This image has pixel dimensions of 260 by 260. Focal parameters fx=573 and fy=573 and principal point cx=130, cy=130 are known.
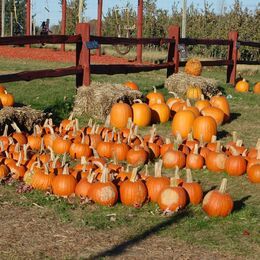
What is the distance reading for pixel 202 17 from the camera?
106 feet

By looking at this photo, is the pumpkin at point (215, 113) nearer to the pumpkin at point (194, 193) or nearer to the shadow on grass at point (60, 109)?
the shadow on grass at point (60, 109)

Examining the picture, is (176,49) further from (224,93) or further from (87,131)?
(87,131)

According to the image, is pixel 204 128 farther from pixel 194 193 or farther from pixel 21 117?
pixel 194 193

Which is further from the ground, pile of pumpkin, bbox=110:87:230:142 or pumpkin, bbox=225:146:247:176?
pile of pumpkin, bbox=110:87:230:142

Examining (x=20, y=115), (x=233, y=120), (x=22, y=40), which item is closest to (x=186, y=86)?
(x=233, y=120)

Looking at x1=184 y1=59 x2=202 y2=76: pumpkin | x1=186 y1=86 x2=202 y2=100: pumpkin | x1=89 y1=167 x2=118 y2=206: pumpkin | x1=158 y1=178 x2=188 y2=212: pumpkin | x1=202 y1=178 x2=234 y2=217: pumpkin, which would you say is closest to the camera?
x1=202 y1=178 x2=234 y2=217: pumpkin

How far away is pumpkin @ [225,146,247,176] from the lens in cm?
657

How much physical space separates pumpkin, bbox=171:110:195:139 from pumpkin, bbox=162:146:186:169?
71.3 inches

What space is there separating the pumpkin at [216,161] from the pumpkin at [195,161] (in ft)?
0.28

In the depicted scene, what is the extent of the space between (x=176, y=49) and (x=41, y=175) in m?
9.11

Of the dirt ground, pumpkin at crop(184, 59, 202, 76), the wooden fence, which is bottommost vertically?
the dirt ground

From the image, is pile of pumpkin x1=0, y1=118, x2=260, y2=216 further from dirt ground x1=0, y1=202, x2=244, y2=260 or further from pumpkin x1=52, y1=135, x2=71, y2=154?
dirt ground x1=0, y1=202, x2=244, y2=260

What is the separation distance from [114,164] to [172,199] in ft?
3.43

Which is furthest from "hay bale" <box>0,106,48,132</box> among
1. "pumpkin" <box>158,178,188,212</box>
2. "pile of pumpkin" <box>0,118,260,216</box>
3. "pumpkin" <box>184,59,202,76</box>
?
"pumpkin" <box>184,59,202,76</box>
